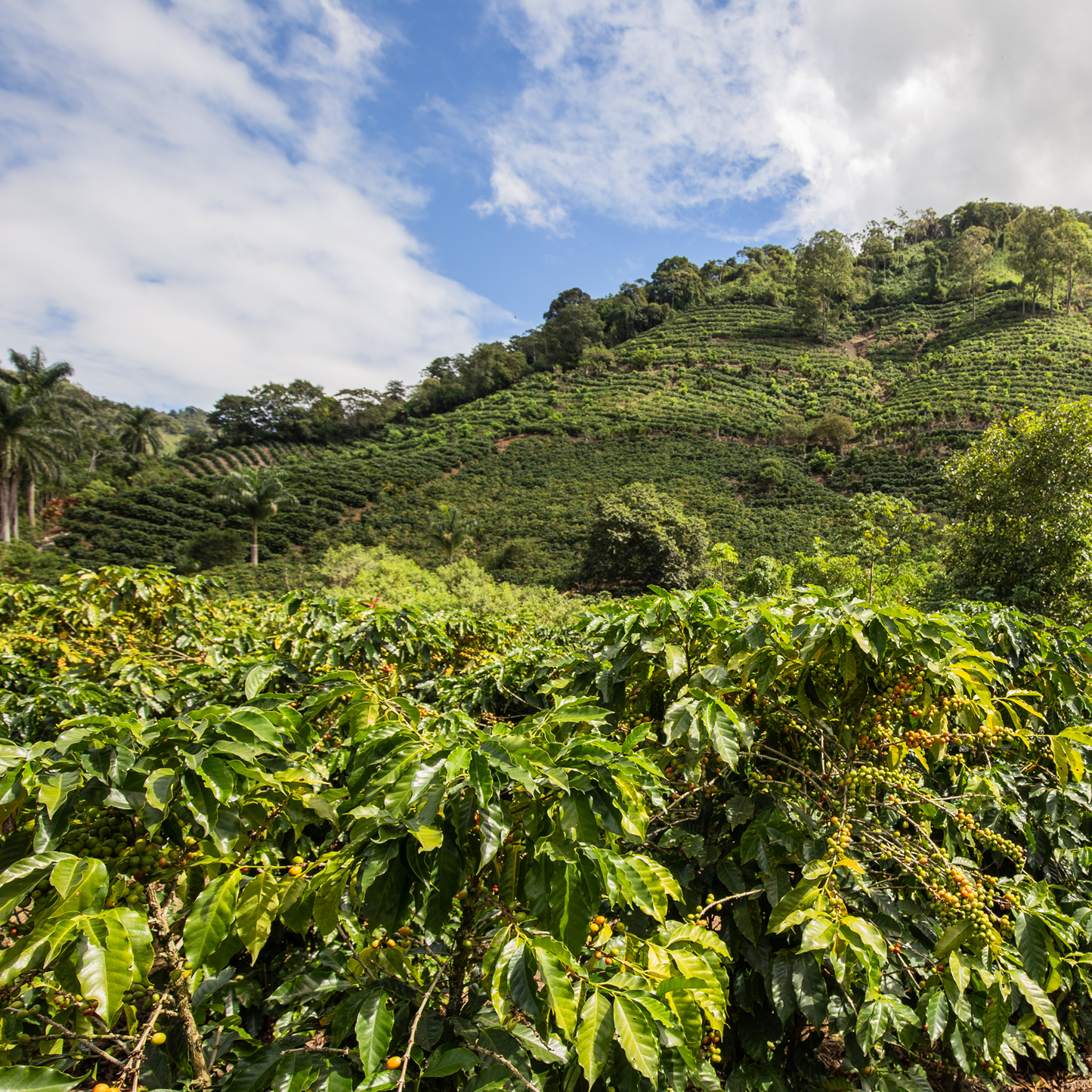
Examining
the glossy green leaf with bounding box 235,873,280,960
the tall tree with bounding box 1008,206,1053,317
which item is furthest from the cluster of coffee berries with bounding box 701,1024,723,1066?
the tall tree with bounding box 1008,206,1053,317

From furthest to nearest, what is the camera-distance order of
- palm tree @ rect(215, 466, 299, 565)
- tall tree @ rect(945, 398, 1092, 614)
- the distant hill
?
the distant hill, palm tree @ rect(215, 466, 299, 565), tall tree @ rect(945, 398, 1092, 614)

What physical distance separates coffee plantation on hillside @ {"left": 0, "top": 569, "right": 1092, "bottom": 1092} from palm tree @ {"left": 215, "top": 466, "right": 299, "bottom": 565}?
25230 millimetres

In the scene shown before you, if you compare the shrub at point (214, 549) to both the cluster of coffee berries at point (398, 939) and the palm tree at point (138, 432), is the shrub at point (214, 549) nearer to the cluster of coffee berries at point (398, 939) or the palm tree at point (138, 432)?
the palm tree at point (138, 432)

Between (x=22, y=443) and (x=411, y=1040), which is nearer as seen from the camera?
(x=411, y=1040)

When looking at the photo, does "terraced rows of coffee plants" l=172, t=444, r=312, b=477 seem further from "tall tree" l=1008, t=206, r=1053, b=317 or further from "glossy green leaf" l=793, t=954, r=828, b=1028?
"tall tree" l=1008, t=206, r=1053, b=317

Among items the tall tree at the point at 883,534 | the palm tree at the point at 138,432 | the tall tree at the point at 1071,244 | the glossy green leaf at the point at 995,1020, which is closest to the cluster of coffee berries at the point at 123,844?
the glossy green leaf at the point at 995,1020

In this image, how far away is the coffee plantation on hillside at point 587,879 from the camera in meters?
1.17

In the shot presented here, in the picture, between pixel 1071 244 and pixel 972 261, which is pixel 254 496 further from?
pixel 972 261

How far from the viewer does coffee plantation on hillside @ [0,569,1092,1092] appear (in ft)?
3.85

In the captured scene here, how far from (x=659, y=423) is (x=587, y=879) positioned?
3924 centimetres

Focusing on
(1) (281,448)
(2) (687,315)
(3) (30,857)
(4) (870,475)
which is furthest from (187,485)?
(2) (687,315)

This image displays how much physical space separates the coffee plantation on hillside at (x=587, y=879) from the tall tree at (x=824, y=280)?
59173 millimetres

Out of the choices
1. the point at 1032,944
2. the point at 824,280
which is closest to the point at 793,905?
the point at 1032,944

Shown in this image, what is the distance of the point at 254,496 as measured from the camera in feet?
81.1
